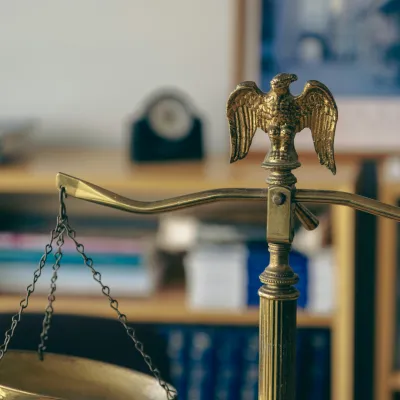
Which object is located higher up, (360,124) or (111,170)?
(360,124)

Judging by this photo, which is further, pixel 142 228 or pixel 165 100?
pixel 142 228

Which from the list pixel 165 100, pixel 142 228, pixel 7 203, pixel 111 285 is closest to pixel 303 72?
pixel 165 100

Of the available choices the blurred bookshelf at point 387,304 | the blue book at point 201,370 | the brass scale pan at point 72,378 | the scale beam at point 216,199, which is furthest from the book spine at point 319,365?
the scale beam at point 216,199

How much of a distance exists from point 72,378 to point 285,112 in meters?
0.32

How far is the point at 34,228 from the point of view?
1932mm

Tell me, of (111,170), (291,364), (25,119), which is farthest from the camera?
(25,119)

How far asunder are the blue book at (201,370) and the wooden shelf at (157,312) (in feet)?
0.20

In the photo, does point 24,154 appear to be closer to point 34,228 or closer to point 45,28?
point 34,228

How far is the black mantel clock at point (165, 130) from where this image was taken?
69.3 inches

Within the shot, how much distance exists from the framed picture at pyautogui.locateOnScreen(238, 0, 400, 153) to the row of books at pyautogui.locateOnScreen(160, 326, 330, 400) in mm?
494

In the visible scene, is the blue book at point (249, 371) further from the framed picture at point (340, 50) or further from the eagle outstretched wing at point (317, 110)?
the eagle outstretched wing at point (317, 110)

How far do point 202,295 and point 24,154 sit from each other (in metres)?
0.54

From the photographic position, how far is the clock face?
177 centimetres

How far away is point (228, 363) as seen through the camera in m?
1.74
